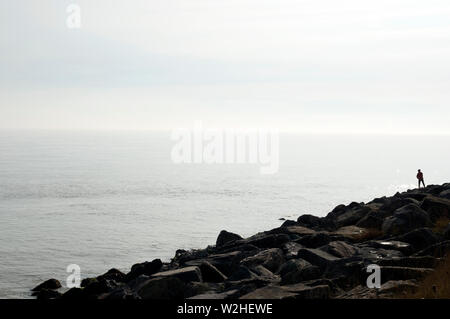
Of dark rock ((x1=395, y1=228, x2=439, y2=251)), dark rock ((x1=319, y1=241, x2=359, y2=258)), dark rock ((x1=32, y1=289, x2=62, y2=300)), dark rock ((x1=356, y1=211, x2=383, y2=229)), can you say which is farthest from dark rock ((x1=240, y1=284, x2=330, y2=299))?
dark rock ((x1=32, y1=289, x2=62, y2=300))

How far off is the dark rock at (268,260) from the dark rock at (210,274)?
3.55 feet

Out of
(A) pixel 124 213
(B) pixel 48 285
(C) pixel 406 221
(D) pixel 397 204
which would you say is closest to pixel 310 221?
(D) pixel 397 204

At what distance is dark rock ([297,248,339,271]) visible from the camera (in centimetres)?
1598

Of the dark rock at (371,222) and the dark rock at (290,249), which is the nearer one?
the dark rock at (290,249)

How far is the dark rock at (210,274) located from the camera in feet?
57.3

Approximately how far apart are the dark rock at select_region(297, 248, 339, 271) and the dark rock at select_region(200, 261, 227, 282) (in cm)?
262

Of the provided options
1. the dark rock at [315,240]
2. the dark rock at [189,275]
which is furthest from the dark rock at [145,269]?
the dark rock at [189,275]

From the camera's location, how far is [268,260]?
1820 centimetres

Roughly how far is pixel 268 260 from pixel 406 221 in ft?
21.7

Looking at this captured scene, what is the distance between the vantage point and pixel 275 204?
85.9m

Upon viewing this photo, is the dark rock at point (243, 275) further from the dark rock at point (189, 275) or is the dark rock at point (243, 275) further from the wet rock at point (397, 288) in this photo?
the wet rock at point (397, 288)
